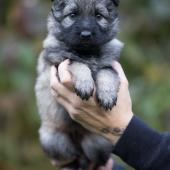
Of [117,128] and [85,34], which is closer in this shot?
[117,128]

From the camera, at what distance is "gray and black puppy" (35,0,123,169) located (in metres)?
5.03

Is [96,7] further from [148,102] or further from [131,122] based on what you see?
[148,102]

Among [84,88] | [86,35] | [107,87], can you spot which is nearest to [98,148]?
[107,87]

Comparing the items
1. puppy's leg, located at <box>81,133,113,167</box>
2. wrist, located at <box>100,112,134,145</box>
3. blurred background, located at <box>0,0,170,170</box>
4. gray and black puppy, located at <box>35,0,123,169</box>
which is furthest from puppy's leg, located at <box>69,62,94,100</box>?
blurred background, located at <box>0,0,170,170</box>

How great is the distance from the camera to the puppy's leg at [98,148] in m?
5.45

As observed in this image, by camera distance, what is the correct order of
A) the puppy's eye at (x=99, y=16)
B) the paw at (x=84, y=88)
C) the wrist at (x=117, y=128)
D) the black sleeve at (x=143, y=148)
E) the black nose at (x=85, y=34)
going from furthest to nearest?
the puppy's eye at (x=99, y=16) < the black nose at (x=85, y=34) < the paw at (x=84, y=88) < the wrist at (x=117, y=128) < the black sleeve at (x=143, y=148)

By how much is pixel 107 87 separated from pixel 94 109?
224 millimetres

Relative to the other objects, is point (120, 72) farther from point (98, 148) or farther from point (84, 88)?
point (98, 148)

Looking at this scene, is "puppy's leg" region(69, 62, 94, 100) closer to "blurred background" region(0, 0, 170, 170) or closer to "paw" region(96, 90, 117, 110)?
"paw" region(96, 90, 117, 110)

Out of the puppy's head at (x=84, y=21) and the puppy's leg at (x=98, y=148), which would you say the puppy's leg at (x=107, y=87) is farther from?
the puppy's leg at (x=98, y=148)

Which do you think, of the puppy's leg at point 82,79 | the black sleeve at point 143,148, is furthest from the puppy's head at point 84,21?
the black sleeve at point 143,148

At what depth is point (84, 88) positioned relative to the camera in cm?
489

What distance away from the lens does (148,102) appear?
705cm

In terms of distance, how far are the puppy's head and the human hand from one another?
0.23m
